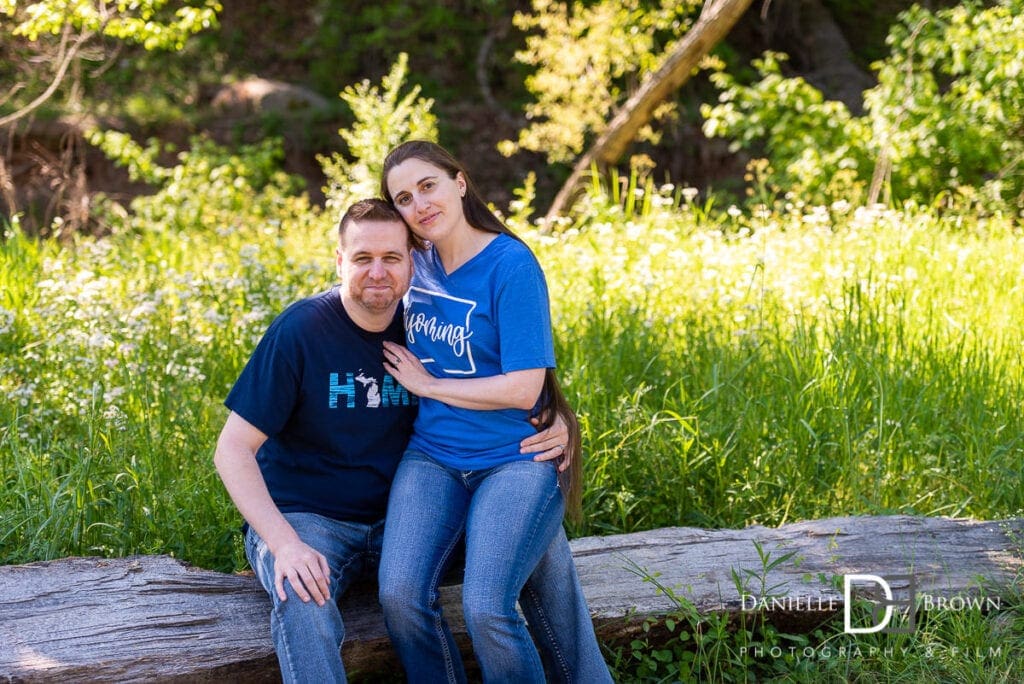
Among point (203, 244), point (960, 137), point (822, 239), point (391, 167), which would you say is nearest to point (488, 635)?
point (391, 167)

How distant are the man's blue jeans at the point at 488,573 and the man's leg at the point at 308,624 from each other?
15cm

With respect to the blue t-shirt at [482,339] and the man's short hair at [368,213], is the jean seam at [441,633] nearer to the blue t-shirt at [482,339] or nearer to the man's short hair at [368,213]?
the blue t-shirt at [482,339]

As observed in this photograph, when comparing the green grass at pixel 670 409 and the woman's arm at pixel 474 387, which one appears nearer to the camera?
the woman's arm at pixel 474 387

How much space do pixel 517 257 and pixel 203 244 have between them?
5.58 meters

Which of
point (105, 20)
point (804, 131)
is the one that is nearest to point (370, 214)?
point (105, 20)

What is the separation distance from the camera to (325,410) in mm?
2834

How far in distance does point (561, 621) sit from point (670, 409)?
1.62m

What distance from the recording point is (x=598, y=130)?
9945 mm

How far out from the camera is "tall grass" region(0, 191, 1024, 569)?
12.0ft

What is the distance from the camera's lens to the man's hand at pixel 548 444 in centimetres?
287

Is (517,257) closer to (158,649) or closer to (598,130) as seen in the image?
(158,649)

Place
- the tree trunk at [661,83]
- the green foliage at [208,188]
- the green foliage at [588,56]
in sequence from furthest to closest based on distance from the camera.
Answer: the green foliage at [588,56] → the green foliage at [208,188] → the tree trunk at [661,83]

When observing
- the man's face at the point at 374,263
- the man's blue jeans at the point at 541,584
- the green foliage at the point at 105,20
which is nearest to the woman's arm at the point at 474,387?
the man's face at the point at 374,263

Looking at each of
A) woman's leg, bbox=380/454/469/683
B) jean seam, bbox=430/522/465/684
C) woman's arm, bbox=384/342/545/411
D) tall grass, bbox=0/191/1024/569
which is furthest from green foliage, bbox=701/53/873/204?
jean seam, bbox=430/522/465/684
